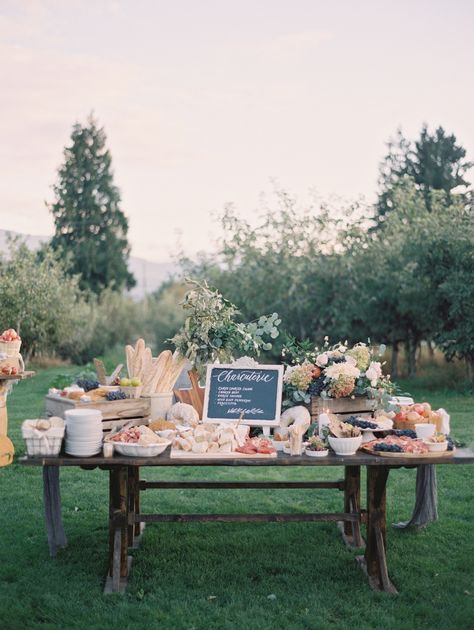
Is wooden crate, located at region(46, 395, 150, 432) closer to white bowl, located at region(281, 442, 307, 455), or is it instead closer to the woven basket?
the woven basket

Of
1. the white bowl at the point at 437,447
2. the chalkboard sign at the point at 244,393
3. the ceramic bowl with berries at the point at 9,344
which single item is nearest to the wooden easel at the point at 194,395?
the chalkboard sign at the point at 244,393

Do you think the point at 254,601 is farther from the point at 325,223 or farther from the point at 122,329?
the point at 122,329

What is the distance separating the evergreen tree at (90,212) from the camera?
3534 cm

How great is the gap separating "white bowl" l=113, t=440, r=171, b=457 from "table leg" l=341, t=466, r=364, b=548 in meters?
1.87

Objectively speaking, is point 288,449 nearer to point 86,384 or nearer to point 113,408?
point 113,408

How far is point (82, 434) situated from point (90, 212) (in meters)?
33.0

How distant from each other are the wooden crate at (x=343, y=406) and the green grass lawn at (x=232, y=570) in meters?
1.04

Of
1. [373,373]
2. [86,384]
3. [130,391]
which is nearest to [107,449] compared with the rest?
[130,391]

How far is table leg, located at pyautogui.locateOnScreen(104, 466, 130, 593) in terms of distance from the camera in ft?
14.5

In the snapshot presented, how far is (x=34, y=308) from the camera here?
2195 cm

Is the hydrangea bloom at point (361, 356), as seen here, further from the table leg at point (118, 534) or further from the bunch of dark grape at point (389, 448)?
the table leg at point (118, 534)

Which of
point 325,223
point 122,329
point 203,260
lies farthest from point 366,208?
point 122,329

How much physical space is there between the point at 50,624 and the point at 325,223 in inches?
648

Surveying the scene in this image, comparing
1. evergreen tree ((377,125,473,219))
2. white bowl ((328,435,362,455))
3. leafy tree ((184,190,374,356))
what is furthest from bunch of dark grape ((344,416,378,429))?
evergreen tree ((377,125,473,219))
